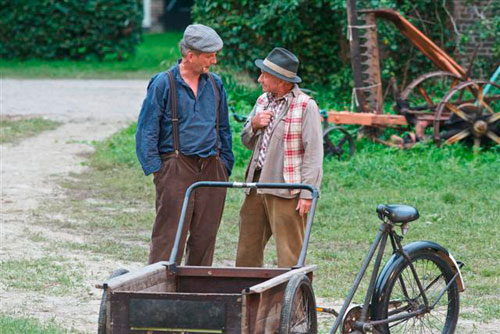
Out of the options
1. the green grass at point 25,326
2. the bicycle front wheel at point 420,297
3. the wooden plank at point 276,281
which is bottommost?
the green grass at point 25,326

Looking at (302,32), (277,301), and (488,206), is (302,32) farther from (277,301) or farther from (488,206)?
(277,301)

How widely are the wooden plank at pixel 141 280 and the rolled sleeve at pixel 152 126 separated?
1064mm

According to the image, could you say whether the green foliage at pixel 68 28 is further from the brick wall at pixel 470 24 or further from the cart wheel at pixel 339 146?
the cart wheel at pixel 339 146

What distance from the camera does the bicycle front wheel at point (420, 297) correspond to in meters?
5.30

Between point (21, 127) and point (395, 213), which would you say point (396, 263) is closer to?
point (395, 213)

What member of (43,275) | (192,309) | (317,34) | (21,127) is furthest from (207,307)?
(317,34)

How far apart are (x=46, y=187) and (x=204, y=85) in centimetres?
502

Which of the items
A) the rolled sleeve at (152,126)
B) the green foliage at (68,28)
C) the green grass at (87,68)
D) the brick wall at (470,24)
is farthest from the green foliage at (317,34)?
the rolled sleeve at (152,126)

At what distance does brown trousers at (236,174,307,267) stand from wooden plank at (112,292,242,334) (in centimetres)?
160

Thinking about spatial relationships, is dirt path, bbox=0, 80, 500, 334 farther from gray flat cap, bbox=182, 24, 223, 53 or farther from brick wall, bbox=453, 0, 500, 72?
brick wall, bbox=453, 0, 500, 72

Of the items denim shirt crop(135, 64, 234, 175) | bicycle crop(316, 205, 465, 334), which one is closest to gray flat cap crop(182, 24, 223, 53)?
denim shirt crop(135, 64, 234, 175)

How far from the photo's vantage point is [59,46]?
81.9ft

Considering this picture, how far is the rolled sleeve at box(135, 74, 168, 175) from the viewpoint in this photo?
6160 millimetres

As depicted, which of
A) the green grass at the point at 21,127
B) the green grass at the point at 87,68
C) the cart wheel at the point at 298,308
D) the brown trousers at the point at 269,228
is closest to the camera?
the cart wheel at the point at 298,308
